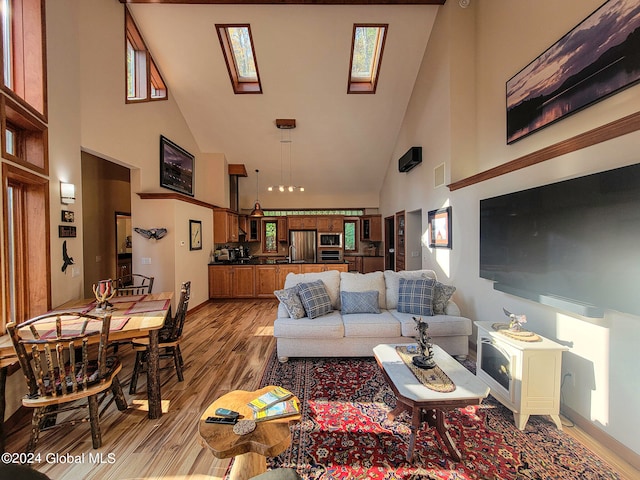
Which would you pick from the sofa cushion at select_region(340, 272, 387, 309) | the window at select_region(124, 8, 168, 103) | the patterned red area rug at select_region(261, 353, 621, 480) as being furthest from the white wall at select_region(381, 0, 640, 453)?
the window at select_region(124, 8, 168, 103)

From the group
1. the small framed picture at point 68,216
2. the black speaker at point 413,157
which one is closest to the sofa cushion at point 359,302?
the black speaker at point 413,157

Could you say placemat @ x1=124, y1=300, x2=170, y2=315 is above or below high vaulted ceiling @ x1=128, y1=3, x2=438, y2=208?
below

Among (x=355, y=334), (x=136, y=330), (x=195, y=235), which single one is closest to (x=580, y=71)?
(x=355, y=334)

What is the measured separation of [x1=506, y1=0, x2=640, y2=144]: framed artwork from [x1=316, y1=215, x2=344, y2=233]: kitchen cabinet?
5.70m

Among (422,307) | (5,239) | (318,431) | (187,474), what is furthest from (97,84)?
(422,307)

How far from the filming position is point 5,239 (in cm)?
233

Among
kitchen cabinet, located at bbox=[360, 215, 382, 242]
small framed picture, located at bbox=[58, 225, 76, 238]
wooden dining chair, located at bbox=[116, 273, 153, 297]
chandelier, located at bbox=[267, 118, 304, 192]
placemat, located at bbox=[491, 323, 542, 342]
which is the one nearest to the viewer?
placemat, located at bbox=[491, 323, 542, 342]

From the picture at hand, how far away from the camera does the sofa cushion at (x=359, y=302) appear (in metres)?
3.59

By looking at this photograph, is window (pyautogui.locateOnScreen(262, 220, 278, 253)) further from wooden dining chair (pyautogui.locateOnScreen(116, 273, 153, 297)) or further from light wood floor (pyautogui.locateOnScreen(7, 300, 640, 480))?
light wood floor (pyautogui.locateOnScreen(7, 300, 640, 480))

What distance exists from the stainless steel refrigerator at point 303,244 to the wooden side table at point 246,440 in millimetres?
7001

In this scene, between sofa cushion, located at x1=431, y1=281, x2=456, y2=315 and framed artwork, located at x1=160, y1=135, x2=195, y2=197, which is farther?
framed artwork, located at x1=160, y1=135, x2=195, y2=197

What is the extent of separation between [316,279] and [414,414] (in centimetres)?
218

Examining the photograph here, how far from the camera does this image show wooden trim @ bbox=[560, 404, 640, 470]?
183 cm

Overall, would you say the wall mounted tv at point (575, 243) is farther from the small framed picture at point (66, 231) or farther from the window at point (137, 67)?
the window at point (137, 67)
